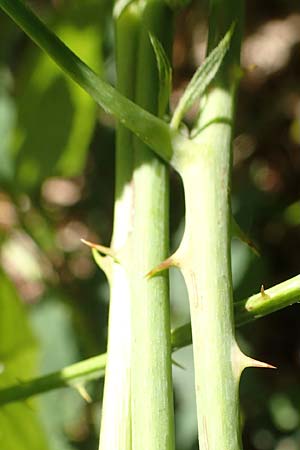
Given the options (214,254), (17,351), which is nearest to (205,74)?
(214,254)

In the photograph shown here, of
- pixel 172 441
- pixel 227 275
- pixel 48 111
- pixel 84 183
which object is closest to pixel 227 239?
pixel 227 275

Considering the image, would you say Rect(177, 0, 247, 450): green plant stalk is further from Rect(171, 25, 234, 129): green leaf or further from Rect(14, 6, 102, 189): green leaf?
Rect(14, 6, 102, 189): green leaf

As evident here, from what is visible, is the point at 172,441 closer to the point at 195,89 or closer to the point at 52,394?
the point at 195,89

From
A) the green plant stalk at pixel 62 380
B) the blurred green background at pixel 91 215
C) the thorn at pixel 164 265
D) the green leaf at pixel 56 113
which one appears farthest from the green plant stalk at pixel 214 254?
the green leaf at pixel 56 113

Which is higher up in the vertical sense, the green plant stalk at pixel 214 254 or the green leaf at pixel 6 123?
the green leaf at pixel 6 123

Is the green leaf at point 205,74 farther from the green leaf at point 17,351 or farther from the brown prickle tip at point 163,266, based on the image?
the green leaf at point 17,351

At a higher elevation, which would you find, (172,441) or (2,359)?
(2,359)

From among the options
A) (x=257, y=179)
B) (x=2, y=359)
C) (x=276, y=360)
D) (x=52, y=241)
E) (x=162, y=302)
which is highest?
(x=257, y=179)
